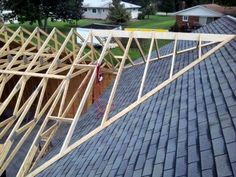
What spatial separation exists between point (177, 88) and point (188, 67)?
4.65 feet

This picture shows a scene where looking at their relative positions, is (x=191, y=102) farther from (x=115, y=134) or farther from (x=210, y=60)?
(x=210, y=60)

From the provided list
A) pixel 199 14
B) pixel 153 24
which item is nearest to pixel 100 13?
pixel 153 24

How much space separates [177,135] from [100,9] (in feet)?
180

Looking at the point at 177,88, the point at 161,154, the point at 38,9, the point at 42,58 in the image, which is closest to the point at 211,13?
the point at 38,9

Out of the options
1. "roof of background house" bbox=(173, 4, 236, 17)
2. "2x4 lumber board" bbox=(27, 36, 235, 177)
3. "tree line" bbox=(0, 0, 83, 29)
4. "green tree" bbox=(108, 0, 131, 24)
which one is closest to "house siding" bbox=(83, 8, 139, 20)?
"green tree" bbox=(108, 0, 131, 24)

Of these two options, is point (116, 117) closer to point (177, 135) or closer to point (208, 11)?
point (177, 135)

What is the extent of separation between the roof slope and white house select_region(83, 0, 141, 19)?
163 ft

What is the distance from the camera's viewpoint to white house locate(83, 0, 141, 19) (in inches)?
2261

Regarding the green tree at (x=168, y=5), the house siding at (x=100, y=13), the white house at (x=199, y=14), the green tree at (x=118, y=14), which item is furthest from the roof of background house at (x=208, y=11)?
the green tree at (x=168, y=5)

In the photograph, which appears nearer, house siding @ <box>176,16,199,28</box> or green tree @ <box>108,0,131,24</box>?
house siding @ <box>176,16,199,28</box>

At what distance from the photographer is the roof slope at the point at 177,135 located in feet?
15.4

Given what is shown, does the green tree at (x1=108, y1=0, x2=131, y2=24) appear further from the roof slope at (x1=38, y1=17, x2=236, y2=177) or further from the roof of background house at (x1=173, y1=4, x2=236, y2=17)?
the roof slope at (x1=38, y1=17, x2=236, y2=177)

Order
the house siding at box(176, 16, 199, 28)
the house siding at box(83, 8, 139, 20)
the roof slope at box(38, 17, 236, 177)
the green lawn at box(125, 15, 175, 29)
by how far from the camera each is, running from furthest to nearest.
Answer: the house siding at box(83, 8, 139, 20), the green lawn at box(125, 15, 175, 29), the house siding at box(176, 16, 199, 28), the roof slope at box(38, 17, 236, 177)

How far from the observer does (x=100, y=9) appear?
58.3 metres
